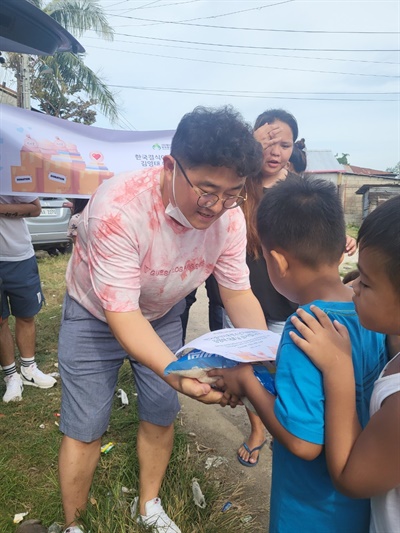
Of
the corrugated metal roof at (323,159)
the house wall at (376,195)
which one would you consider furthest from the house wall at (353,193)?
the corrugated metal roof at (323,159)

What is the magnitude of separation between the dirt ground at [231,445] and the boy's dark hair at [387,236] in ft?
5.52

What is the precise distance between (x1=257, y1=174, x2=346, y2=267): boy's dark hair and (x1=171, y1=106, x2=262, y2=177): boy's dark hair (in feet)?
0.80

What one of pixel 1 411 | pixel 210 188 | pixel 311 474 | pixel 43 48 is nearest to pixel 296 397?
pixel 311 474

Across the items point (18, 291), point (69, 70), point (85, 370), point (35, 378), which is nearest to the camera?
point (85, 370)

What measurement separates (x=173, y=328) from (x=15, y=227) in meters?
1.79

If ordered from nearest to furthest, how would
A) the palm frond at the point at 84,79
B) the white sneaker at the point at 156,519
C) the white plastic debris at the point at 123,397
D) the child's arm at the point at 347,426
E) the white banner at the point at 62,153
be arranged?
the child's arm at the point at 347,426
the white sneaker at the point at 156,519
the white plastic debris at the point at 123,397
the white banner at the point at 62,153
the palm frond at the point at 84,79

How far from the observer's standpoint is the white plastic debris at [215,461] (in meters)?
2.58

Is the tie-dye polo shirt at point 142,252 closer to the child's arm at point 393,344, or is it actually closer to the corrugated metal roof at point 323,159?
the child's arm at point 393,344

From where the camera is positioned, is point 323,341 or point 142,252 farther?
point 142,252

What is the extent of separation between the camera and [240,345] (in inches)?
51.3

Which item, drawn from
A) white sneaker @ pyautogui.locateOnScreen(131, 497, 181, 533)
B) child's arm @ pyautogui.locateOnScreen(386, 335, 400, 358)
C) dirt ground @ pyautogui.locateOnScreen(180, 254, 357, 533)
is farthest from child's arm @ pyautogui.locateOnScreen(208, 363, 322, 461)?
dirt ground @ pyautogui.locateOnScreen(180, 254, 357, 533)

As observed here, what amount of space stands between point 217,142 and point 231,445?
2.01 meters

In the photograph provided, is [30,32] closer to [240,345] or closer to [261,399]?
[240,345]

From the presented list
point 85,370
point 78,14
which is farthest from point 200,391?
point 78,14
